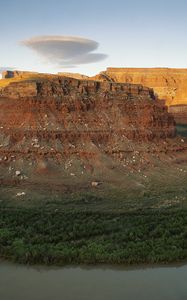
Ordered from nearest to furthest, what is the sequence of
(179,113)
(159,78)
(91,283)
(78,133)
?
(91,283), (78,133), (179,113), (159,78)

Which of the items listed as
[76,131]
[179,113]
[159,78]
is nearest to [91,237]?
[76,131]

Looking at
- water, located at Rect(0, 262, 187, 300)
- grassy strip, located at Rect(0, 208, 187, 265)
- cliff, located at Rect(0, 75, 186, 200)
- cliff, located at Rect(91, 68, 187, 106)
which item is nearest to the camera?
water, located at Rect(0, 262, 187, 300)

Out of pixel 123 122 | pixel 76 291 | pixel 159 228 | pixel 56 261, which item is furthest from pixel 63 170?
pixel 76 291

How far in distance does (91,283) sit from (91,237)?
4.72 meters

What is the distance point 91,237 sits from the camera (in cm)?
2227

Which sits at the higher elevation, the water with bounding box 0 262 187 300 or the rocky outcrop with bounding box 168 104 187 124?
the rocky outcrop with bounding box 168 104 187 124

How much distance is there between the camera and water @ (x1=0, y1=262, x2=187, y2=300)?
53.7 feet

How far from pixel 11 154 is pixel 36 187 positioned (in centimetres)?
513

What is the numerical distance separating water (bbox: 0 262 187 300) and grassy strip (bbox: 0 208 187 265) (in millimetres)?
742

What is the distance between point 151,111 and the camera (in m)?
43.4

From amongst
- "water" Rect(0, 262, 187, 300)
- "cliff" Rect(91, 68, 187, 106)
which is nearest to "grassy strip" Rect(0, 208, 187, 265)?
"water" Rect(0, 262, 187, 300)

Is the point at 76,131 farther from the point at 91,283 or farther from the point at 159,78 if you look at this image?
the point at 159,78

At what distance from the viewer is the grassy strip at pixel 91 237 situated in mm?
A: 19688

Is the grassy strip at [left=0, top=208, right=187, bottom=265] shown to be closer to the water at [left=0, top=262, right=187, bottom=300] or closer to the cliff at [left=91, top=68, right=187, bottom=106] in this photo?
the water at [left=0, top=262, right=187, bottom=300]
